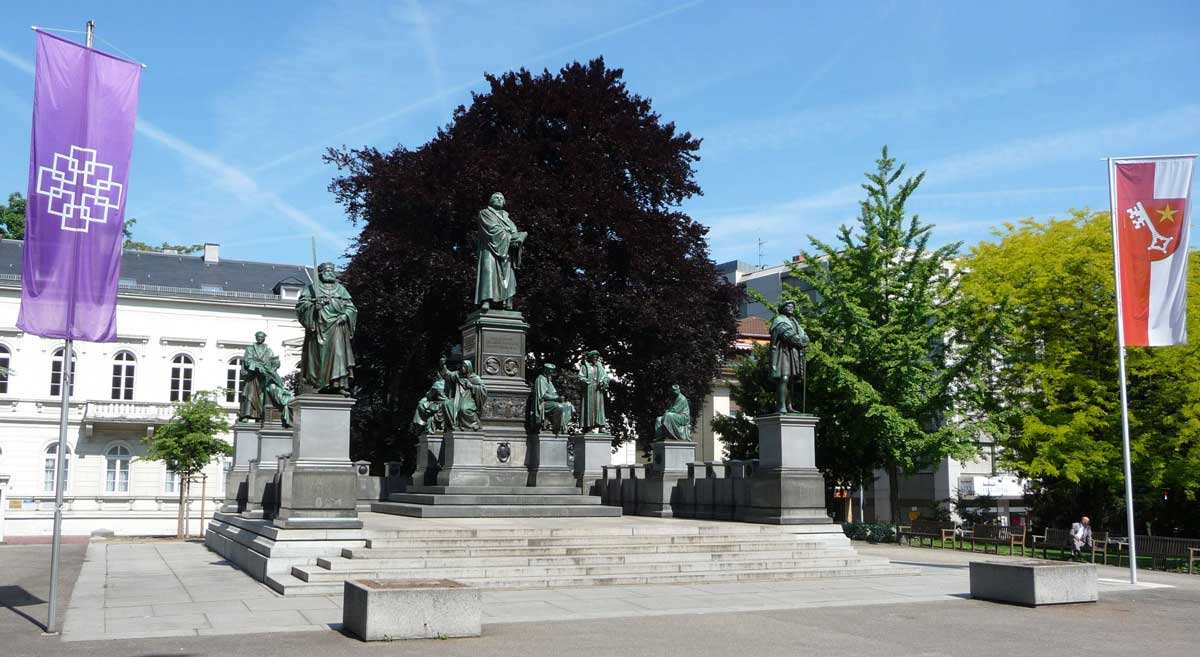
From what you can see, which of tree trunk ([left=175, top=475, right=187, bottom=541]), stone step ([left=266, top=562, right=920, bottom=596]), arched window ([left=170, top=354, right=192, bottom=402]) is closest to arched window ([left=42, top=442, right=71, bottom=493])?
arched window ([left=170, top=354, right=192, bottom=402])

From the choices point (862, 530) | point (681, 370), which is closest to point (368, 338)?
point (681, 370)

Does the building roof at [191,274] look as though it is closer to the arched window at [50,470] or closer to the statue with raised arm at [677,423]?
the arched window at [50,470]

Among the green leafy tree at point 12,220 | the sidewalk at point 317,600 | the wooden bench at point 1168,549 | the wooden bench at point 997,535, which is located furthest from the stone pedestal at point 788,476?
the green leafy tree at point 12,220

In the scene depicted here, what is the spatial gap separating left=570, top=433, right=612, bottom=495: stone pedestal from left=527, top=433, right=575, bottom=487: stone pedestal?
391 cm

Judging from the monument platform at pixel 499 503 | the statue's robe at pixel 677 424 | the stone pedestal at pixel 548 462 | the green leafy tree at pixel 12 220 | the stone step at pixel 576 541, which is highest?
the green leafy tree at pixel 12 220

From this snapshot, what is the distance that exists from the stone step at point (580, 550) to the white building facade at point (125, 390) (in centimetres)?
3324

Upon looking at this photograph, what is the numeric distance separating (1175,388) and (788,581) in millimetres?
17436

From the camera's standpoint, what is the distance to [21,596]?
14.2 meters

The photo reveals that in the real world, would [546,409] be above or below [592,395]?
below

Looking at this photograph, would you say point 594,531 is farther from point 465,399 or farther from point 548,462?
point 465,399

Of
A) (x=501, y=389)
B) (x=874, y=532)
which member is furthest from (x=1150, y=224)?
(x=874, y=532)

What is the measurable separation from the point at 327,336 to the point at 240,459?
1263cm

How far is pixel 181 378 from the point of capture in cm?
4981

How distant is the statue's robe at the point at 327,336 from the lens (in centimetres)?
1623
